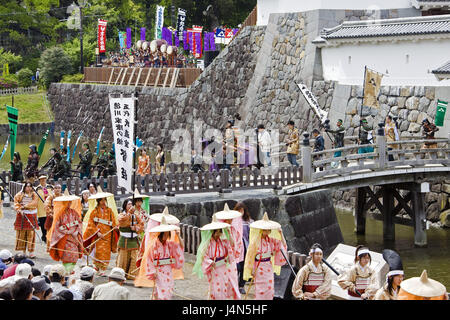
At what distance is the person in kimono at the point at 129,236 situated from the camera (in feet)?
43.6

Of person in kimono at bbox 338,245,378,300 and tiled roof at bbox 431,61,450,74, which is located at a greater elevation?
tiled roof at bbox 431,61,450,74

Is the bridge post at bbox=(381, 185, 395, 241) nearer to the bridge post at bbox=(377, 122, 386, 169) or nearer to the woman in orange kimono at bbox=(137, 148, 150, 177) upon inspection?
the bridge post at bbox=(377, 122, 386, 169)

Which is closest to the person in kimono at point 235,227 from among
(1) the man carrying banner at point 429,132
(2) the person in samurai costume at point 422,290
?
(2) the person in samurai costume at point 422,290

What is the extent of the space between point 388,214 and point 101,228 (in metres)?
10.9

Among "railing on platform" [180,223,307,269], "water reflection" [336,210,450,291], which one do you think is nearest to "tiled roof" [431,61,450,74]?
"water reflection" [336,210,450,291]

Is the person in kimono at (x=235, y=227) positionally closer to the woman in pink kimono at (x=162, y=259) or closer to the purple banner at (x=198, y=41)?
the woman in pink kimono at (x=162, y=259)

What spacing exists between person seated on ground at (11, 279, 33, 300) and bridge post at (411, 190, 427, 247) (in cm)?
1507

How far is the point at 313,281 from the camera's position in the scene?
10.2 meters

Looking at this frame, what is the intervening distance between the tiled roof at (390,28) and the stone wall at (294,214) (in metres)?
7.35

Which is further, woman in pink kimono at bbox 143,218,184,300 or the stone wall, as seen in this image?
the stone wall

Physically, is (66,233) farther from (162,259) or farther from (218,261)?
(218,261)

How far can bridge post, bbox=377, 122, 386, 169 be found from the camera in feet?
67.2

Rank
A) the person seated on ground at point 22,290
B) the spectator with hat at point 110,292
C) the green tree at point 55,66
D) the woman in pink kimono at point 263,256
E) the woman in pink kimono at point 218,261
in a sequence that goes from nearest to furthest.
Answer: the person seated on ground at point 22,290 → the spectator with hat at point 110,292 → the woman in pink kimono at point 218,261 → the woman in pink kimono at point 263,256 → the green tree at point 55,66
